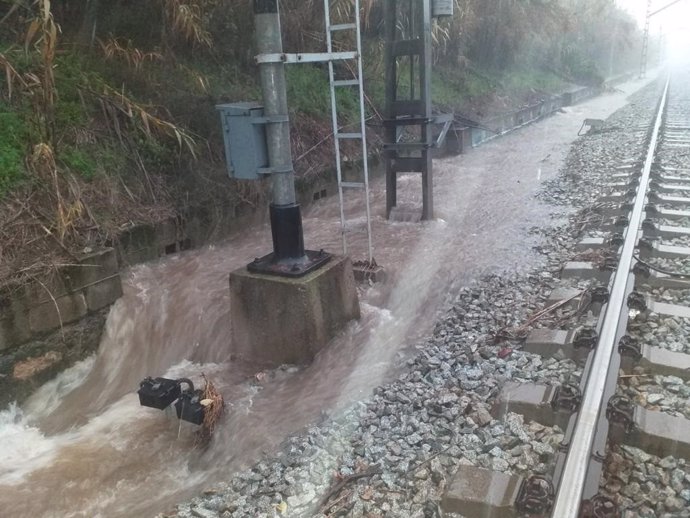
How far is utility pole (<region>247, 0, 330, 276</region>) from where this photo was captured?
395 centimetres

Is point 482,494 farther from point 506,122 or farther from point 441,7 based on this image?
point 506,122

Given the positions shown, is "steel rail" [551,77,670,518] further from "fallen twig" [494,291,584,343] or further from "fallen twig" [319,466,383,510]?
"fallen twig" [319,466,383,510]

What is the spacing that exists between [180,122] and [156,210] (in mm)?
1420

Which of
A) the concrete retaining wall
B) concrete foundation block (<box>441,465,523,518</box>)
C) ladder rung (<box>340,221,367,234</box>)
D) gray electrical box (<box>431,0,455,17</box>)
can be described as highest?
gray electrical box (<box>431,0,455,17</box>)

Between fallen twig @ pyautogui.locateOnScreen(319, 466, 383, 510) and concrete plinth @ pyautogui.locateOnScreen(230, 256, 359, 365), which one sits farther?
concrete plinth @ pyautogui.locateOnScreen(230, 256, 359, 365)

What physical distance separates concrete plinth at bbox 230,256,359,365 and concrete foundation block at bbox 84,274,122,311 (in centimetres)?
126

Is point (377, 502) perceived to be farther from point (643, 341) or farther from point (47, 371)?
point (47, 371)

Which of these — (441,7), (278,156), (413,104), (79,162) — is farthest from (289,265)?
(441,7)

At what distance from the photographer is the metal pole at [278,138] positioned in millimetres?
3936

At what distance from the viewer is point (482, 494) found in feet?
8.13

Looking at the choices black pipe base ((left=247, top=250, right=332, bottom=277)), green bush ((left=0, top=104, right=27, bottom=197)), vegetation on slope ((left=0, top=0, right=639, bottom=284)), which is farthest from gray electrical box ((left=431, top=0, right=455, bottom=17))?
green bush ((left=0, top=104, right=27, bottom=197))

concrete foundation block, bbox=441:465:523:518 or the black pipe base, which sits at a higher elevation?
the black pipe base

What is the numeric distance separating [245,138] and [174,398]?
73.7 inches

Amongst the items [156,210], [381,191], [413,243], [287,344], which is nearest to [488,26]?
[381,191]
